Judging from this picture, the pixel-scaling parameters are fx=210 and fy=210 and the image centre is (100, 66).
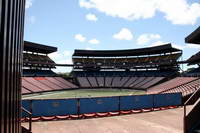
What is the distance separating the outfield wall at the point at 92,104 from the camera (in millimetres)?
15297

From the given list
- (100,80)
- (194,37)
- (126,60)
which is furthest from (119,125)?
(126,60)

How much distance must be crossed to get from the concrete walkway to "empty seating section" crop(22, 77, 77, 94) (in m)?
31.8

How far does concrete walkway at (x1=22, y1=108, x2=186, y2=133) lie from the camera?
12284 mm

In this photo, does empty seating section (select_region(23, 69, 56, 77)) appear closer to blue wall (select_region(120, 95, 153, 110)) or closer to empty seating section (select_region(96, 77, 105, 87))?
empty seating section (select_region(96, 77, 105, 87))

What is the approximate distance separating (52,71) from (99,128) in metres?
61.4

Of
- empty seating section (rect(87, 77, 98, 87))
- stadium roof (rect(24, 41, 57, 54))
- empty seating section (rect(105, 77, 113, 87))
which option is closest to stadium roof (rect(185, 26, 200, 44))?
empty seating section (rect(105, 77, 113, 87))

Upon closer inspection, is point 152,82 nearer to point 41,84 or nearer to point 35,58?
point 41,84

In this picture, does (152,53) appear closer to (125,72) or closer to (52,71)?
(125,72)

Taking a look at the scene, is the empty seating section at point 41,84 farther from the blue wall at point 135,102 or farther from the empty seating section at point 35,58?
the blue wall at point 135,102

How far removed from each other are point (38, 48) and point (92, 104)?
178ft

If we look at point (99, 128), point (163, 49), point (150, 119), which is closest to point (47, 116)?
point (99, 128)

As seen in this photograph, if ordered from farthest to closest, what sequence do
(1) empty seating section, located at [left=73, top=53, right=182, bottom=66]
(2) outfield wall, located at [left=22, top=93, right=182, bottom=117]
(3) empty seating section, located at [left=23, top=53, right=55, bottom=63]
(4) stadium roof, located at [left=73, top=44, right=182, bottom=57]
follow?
(1) empty seating section, located at [left=73, top=53, right=182, bottom=66]
(4) stadium roof, located at [left=73, top=44, right=182, bottom=57]
(3) empty seating section, located at [left=23, top=53, right=55, bottom=63]
(2) outfield wall, located at [left=22, top=93, right=182, bottom=117]

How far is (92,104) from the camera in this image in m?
16.9

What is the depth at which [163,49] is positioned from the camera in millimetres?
67000
